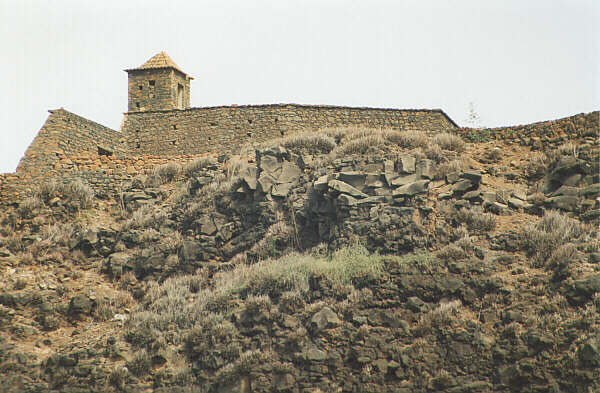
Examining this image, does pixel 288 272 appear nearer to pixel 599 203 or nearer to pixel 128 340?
pixel 128 340

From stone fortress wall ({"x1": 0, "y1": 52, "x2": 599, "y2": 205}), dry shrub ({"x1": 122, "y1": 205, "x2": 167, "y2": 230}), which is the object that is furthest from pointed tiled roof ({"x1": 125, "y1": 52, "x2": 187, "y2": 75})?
dry shrub ({"x1": 122, "y1": 205, "x2": 167, "y2": 230})

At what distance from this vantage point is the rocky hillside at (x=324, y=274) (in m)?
11.5

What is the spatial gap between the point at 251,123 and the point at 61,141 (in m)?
7.12

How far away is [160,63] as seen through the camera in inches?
1163

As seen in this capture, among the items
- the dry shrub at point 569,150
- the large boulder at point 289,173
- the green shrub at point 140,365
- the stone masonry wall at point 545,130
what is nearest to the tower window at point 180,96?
the large boulder at point 289,173

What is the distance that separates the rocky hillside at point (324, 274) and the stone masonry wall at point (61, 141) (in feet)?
5.48

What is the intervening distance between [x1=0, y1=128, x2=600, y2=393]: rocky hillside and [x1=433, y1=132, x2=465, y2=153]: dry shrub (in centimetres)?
8

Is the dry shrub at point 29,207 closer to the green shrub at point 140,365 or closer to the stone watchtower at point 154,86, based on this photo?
the green shrub at point 140,365

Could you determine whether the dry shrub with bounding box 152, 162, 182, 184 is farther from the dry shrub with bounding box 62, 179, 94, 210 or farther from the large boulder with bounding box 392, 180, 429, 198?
the large boulder with bounding box 392, 180, 429, 198

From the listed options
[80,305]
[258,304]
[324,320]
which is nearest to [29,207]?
[80,305]

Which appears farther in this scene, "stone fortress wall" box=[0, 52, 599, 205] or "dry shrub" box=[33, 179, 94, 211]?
"stone fortress wall" box=[0, 52, 599, 205]

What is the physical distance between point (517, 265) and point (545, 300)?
4.41 ft

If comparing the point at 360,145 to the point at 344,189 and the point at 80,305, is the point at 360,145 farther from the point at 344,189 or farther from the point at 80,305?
the point at 80,305

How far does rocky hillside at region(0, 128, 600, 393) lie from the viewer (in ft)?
37.7
